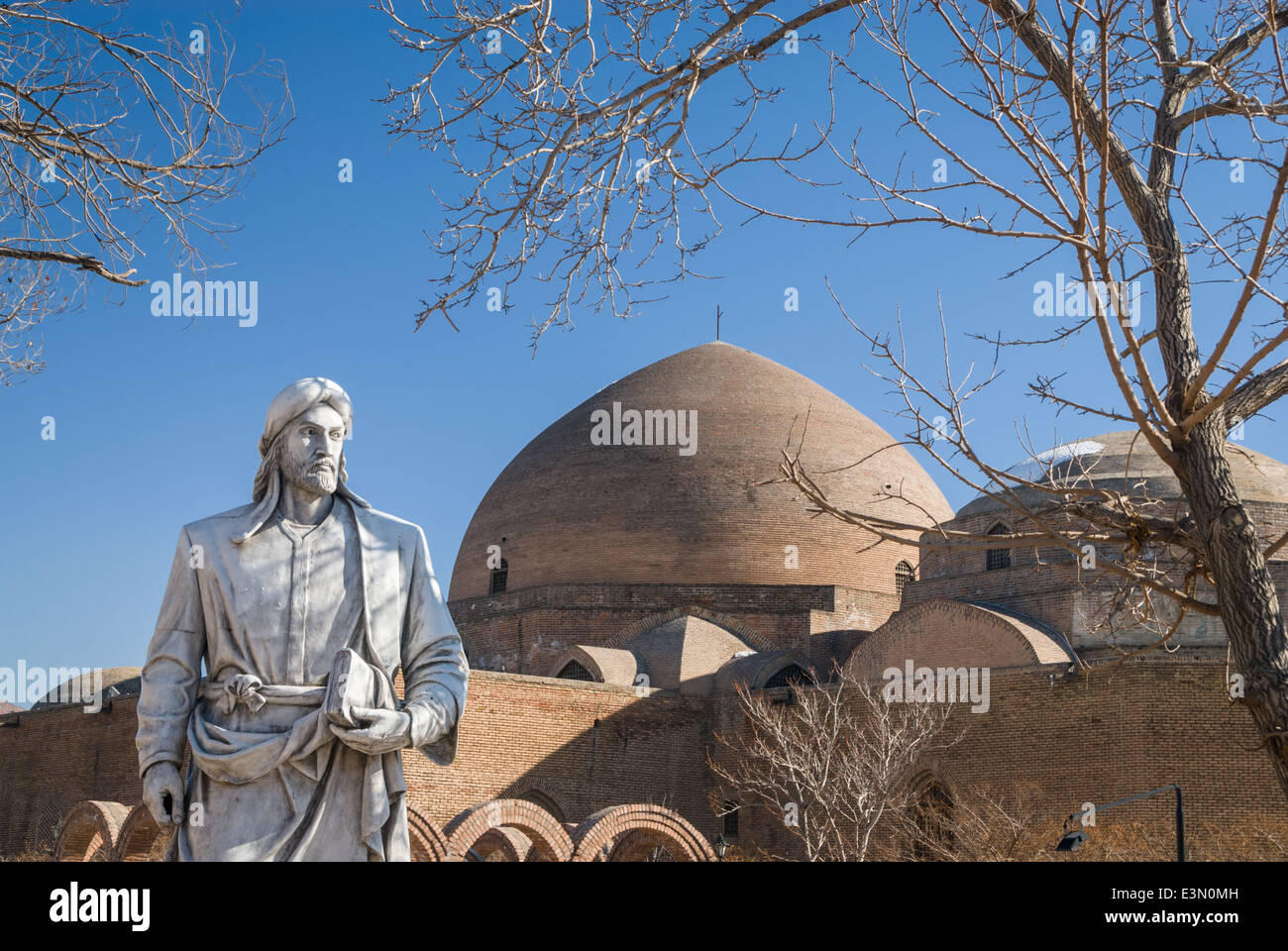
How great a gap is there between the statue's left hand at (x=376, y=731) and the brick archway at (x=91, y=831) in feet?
47.0

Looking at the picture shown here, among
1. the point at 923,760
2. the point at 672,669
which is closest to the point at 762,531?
the point at 672,669

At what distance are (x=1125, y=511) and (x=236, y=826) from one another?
2.77 metres

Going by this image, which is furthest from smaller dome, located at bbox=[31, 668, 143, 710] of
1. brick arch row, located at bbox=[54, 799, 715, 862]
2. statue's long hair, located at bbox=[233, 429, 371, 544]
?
statue's long hair, located at bbox=[233, 429, 371, 544]

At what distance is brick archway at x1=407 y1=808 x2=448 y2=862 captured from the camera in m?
14.1

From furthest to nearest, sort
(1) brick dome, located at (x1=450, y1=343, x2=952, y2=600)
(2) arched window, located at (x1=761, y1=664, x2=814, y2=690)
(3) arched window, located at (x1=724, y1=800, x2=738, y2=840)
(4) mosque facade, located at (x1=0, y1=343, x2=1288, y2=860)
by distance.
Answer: (1) brick dome, located at (x1=450, y1=343, x2=952, y2=600) → (2) arched window, located at (x1=761, y1=664, x2=814, y2=690) → (3) arched window, located at (x1=724, y1=800, x2=738, y2=840) → (4) mosque facade, located at (x1=0, y1=343, x2=1288, y2=860)

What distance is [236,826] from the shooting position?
2.76 meters

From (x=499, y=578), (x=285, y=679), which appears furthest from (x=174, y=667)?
(x=499, y=578)

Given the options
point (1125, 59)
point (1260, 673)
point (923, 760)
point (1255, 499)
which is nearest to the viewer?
point (1260, 673)

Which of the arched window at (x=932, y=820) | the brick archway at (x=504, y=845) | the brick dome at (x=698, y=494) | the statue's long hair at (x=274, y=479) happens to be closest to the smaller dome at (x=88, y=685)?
the brick dome at (x=698, y=494)

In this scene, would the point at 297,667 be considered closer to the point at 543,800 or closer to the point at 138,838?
the point at 138,838

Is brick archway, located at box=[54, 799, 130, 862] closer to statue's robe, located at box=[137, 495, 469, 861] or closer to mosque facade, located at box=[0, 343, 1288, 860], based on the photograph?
mosque facade, located at box=[0, 343, 1288, 860]

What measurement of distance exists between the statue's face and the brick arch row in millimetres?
11957

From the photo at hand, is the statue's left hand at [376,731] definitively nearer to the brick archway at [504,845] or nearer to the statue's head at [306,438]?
the statue's head at [306,438]
